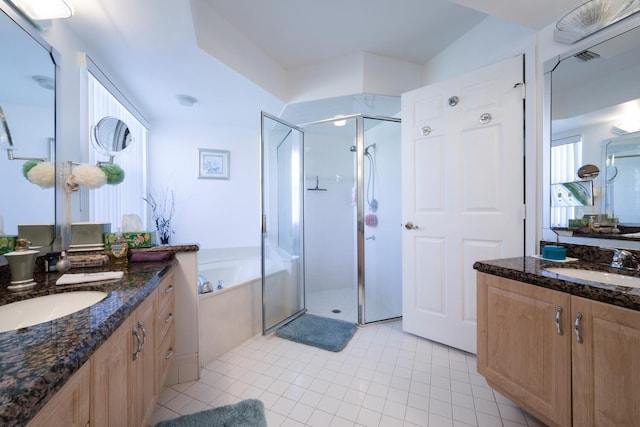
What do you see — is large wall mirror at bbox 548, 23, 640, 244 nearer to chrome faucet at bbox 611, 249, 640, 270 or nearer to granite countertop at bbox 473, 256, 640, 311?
chrome faucet at bbox 611, 249, 640, 270

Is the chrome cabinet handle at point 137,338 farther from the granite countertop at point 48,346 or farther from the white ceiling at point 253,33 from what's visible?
the white ceiling at point 253,33

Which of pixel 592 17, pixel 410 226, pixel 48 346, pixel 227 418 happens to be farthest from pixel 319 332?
pixel 592 17

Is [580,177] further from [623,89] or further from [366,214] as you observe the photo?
[366,214]

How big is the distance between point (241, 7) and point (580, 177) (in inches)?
95.0

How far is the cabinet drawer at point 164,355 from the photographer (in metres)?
1.25

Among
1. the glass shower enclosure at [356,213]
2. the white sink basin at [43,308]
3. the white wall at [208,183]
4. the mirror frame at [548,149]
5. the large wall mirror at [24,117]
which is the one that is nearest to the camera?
the white sink basin at [43,308]

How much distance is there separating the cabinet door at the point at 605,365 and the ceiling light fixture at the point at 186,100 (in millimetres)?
3089

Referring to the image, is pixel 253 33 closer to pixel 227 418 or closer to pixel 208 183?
pixel 208 183

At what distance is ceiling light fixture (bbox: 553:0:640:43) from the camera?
1226 millimetres

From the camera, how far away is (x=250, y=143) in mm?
3361

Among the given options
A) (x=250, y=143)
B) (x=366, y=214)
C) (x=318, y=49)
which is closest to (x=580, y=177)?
(x=366, y=214)

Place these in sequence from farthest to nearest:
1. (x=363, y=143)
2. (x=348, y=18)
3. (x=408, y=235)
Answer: (x=363, y=143)
(x=408, y=235)
(x=348, y=18)

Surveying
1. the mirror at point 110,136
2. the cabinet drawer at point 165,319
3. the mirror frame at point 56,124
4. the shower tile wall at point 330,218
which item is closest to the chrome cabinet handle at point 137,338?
the cabinet drawer at point 165,319

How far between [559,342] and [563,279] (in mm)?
254
